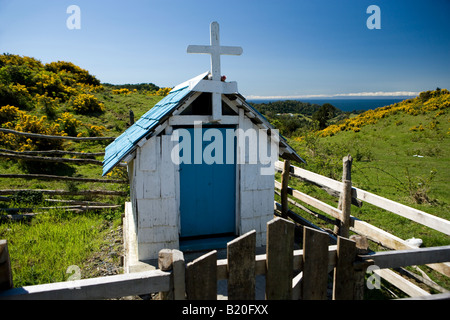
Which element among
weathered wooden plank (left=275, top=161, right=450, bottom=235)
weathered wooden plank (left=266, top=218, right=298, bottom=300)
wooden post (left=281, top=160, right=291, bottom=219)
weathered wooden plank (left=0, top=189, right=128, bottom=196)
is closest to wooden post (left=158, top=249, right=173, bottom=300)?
weathered wooden plank (left=266, top=218, right=298, bottom=300)

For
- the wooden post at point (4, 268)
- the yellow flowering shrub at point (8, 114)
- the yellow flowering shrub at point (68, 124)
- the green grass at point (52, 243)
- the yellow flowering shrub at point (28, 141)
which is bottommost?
the green grass at point (52, 243)

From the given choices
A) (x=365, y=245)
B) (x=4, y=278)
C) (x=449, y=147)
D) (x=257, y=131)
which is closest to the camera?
(x=4, y=278)

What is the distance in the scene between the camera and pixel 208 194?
5891 mm

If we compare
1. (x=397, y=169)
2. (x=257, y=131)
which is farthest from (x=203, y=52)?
(x=397, y=169)

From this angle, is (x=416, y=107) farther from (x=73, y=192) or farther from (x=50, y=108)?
(x=50, y=108)

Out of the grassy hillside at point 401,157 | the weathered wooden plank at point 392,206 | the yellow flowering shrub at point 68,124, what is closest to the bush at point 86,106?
the yellow flowering shrub at point 68,124

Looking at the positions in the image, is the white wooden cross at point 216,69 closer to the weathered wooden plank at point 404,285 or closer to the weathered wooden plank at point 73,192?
the weathered wooden plank at point 404,285

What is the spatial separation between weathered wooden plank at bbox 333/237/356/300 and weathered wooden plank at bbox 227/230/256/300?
29.8 inches

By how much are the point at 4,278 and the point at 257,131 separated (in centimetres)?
466

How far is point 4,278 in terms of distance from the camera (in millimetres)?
1793

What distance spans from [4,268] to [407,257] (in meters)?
2.97

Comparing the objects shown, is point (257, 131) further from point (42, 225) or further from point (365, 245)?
point (42, 225)

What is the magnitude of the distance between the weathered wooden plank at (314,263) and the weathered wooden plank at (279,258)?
5.3 inches

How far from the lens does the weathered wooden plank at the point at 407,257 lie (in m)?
2.39
